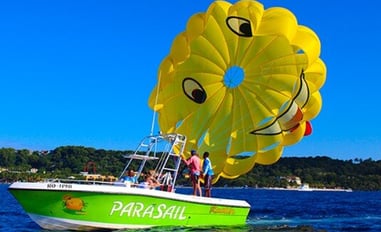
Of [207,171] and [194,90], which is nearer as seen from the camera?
[207,171]

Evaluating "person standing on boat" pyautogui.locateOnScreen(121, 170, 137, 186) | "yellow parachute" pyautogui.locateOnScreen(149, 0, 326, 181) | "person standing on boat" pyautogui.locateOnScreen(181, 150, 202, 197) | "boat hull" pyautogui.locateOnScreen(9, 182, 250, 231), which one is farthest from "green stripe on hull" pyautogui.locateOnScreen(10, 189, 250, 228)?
"yellow parachute" pyautogui.locateOnScreen(149, 0, 326, 181)

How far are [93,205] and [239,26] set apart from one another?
25.1 feet

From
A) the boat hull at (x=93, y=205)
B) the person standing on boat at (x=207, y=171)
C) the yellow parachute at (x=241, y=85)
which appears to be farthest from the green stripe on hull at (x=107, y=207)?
the yellow parachute at (x=241, y=85)

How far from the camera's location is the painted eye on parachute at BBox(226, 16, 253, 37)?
1977cm

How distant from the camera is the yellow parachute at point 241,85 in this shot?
19609mm

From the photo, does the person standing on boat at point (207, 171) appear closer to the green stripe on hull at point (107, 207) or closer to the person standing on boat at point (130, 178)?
the green stripe on hull at point (107, 207)

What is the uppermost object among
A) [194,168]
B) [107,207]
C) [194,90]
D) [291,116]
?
[194,90]

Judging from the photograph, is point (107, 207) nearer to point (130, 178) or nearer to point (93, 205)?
point (93, 205)

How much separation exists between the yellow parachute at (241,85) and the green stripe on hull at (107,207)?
380cm

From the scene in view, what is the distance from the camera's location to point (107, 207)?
52.5 ft

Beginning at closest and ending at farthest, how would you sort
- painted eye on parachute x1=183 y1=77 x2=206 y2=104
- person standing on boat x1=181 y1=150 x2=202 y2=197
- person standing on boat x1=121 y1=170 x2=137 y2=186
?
person standing on boat x1=121 y1=170 x2=137 y2=186 → person standing on boat x1=181 y1=150 x2=202 y2=197 → painted eye on parachute x1=183 y1=77 x2=206 y2=104

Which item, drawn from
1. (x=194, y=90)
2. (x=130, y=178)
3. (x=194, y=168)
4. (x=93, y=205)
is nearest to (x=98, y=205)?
(x=93, y=205)

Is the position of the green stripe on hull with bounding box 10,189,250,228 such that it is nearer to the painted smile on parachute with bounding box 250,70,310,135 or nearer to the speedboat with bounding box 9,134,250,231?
the speedboat with bounding box 9,134,250,231

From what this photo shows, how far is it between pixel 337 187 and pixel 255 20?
350 feet
